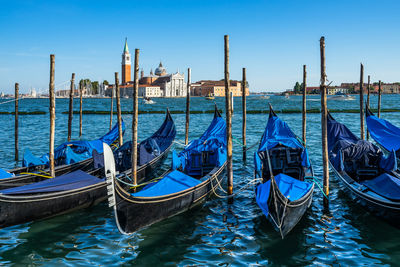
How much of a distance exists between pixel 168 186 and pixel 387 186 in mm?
3935

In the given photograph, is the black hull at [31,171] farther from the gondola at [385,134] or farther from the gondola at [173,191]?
the gondola at [385,134]

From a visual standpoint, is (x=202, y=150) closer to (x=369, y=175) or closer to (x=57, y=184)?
(x=57, y=184)

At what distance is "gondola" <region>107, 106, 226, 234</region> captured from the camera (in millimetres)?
5430

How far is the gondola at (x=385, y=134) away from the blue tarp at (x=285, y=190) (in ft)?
15.3

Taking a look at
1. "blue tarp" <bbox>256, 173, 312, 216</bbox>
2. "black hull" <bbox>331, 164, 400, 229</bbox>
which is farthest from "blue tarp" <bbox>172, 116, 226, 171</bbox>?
"black hull" <bbox>331, 164, 400, 229</bbox>

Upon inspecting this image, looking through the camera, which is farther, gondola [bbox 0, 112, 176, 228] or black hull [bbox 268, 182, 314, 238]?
gondola [bbox 0, 112, 176, 228]

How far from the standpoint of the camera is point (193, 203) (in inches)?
278

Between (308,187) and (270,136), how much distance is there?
2581 millimetres

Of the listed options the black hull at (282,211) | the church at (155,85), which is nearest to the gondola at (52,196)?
the black hull at (282,211)

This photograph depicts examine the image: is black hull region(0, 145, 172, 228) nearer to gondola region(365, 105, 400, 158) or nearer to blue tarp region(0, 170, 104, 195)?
blue tarp region(0, 170, 104, 195)

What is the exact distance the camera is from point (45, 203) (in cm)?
630

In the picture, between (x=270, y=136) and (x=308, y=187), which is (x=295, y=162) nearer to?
(x=270, y=136)

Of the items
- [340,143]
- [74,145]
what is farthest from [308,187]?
[74,145]

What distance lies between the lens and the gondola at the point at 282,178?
552 centimetres
